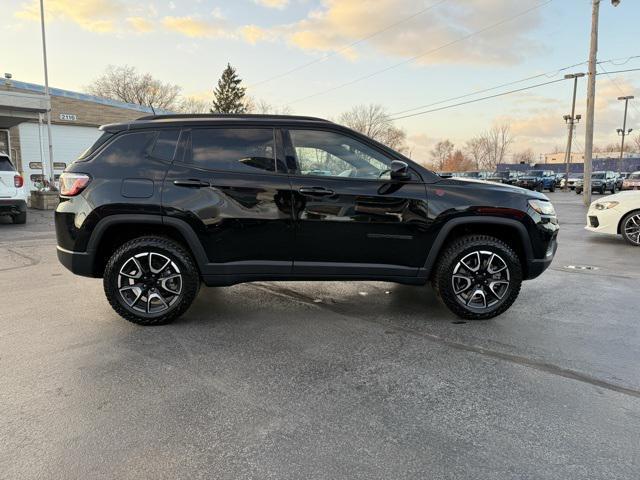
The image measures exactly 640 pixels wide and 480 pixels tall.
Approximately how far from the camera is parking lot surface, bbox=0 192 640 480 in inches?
91.7

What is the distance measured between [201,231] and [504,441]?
296 centimetres

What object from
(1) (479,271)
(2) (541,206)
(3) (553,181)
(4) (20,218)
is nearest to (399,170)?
(1) (479,271)

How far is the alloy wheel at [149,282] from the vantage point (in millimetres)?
4137

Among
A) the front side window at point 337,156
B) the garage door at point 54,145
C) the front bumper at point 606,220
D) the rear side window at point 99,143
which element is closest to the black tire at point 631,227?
the front bumper at point 606,220

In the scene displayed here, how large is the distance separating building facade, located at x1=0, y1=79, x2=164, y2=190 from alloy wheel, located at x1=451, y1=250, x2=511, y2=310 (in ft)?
73.5

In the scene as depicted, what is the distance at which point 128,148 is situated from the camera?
13.6 ft

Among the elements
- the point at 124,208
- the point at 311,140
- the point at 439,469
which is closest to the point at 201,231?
the point at 124,208

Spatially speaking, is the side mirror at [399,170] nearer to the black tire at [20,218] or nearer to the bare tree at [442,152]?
the black tire at [20,218]

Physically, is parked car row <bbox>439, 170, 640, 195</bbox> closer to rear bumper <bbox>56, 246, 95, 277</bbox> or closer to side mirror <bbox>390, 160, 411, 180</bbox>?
side mirror <bbox>390, 160, 411, 180</bbox>

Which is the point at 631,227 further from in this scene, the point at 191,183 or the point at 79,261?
the point at 79,261

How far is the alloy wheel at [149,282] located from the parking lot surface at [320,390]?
0.85ft

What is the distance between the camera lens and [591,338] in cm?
402

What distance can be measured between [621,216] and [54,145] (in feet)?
87.4

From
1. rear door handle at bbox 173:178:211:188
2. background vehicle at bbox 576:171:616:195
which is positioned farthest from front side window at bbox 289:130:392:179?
background vehicle at bbox 576:171:616:195
